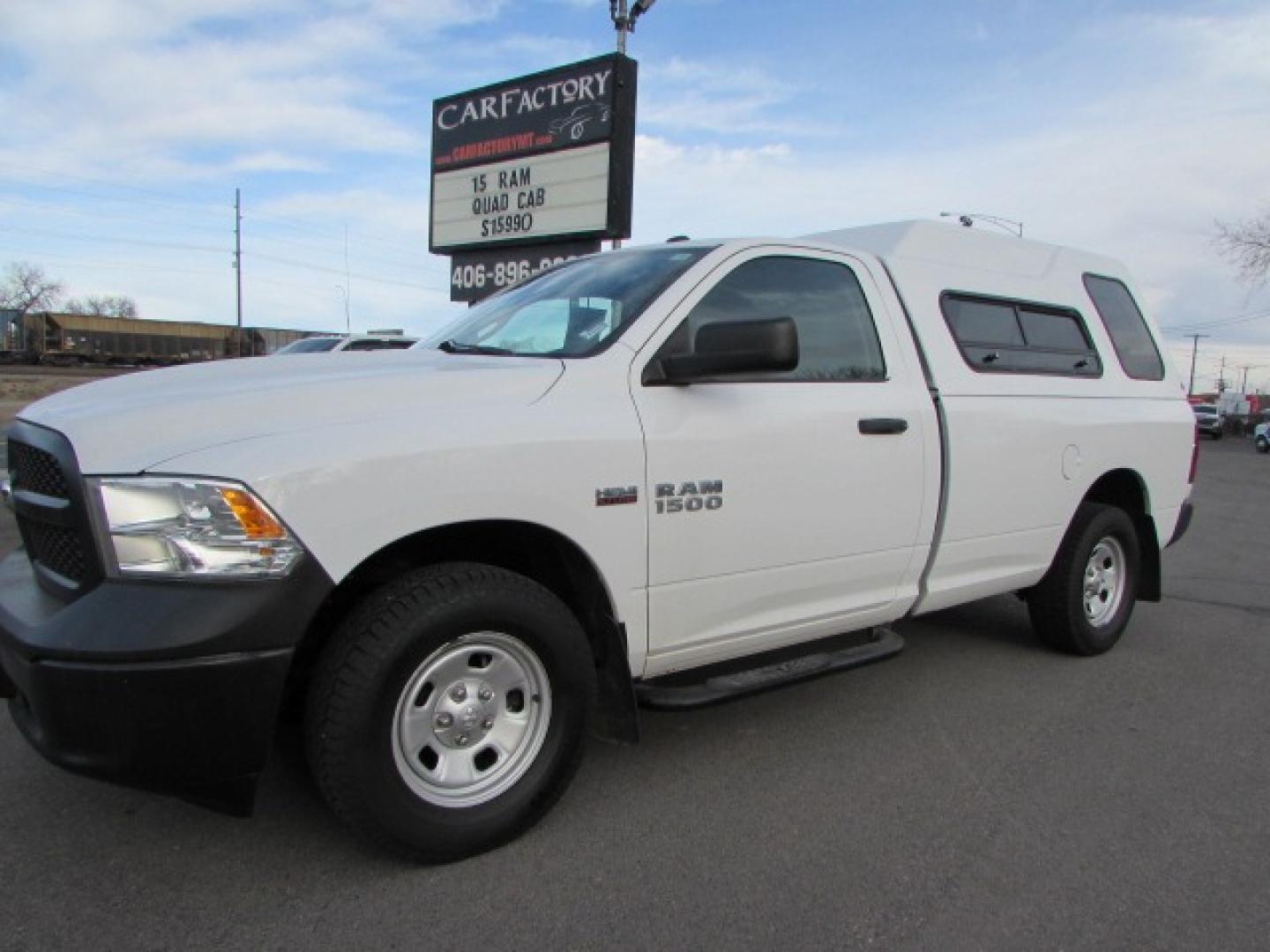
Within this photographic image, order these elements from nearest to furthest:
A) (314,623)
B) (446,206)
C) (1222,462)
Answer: (314,623)
(446,206)
(1222,462)

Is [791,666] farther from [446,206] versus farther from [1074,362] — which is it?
[446,206]

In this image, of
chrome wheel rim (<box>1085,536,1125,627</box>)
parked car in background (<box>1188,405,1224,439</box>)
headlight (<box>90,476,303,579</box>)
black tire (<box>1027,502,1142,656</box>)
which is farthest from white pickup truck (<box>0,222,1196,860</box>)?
parked car in background (<box>1188,405,1224,439</box>)

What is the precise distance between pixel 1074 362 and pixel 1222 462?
23756 millimetres

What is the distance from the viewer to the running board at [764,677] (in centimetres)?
312

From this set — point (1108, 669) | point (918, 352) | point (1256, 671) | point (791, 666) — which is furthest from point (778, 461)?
point (1256, 671)

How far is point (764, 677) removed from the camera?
3.37 m

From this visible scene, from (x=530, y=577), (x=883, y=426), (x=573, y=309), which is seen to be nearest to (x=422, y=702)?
(x=530, y=577)

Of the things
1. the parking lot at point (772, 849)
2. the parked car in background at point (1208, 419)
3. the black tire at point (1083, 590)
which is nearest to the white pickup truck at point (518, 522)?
the parking lot at point (772, 849)

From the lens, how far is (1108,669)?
4.81m

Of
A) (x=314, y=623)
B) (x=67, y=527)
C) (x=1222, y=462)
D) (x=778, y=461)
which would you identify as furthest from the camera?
(x=1222, y=462)

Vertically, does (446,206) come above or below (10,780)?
above

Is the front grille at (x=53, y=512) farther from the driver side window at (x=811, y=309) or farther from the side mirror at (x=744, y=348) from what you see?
the driver side window at (x=811, y=309)

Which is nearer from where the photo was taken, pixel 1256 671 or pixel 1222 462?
pixel 1256 671

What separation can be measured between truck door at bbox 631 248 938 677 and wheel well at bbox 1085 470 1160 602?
6.18ft
